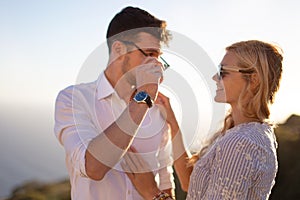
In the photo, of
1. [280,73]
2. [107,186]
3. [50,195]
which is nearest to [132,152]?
[107,186]

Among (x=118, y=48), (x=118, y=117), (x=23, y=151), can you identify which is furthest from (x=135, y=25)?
(x=23, y=151)

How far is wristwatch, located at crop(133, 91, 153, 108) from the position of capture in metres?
2.25

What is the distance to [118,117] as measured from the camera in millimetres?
2195

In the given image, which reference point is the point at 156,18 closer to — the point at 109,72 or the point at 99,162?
the point at 109,72

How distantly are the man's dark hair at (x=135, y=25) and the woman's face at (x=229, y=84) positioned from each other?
0.33 m

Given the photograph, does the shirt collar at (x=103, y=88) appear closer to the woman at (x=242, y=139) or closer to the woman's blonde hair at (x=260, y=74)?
the woman at (x=242, y=139)

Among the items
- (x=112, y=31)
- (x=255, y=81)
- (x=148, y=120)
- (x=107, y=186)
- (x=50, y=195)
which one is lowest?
(x=50, y=195)

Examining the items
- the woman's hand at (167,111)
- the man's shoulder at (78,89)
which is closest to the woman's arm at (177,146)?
the woman's hand at (167,111)

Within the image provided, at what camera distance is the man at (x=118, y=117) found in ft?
7.10

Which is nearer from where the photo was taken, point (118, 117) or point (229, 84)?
point (118, 117)

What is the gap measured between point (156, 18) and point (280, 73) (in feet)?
2.25

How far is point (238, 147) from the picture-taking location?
2.29 m

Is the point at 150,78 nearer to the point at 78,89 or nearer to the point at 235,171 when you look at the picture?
the point at 78,89

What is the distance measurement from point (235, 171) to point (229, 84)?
53 cm
